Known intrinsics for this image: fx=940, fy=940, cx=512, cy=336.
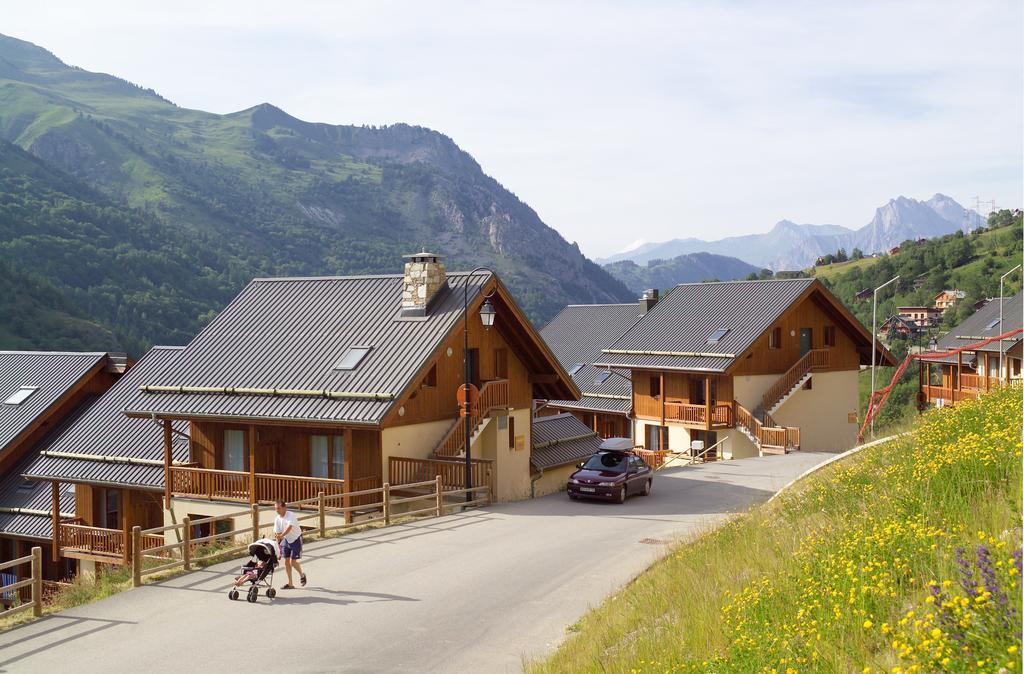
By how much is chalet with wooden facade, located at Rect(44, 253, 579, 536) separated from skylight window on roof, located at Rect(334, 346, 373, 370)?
7 cm

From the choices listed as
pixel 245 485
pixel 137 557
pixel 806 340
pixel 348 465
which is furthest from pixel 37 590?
pixel 806 340

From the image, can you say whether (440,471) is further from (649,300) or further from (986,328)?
(986,328)

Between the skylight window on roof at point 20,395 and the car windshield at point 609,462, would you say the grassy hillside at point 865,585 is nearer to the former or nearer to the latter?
the car windshield at point 609,462

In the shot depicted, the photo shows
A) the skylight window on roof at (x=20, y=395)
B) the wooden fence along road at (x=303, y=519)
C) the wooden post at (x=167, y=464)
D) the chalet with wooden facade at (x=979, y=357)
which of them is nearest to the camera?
the wooden fence along road at (x=303, y=519)

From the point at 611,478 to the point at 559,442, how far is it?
7.73 metres

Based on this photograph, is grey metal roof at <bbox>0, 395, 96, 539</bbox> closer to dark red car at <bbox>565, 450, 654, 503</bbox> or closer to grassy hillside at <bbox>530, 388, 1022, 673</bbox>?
dark red car at <bbox>565, 450, 654, 503</bbox>

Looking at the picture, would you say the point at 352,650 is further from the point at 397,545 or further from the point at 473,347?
the point at 473,347

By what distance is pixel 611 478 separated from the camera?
2836 centimetres

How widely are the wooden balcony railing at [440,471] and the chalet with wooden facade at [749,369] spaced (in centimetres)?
1914

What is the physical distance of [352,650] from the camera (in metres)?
13.3

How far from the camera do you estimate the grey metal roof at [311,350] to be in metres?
26.8

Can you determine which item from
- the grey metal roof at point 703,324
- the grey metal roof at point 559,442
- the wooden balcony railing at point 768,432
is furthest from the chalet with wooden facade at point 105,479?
the wooden balcony railing at point 768,432

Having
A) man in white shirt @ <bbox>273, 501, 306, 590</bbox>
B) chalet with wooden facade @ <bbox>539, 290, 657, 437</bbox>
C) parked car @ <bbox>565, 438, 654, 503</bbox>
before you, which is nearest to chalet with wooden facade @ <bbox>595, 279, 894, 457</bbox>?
chalet with wooden facade @ <bbox>539, 290, 657, 437</bbox>

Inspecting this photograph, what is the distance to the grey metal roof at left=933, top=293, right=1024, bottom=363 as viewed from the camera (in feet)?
183
